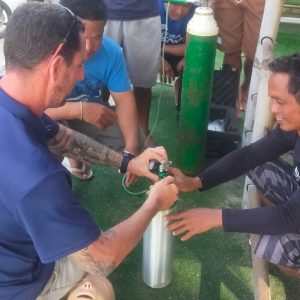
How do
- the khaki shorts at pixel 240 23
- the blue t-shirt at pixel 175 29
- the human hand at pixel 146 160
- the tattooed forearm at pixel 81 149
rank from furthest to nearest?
the blue t-shirt at pixel 175 29 → the khaki shorts at pixel 240 23 → the tattooed forearm at pixel 81 149 → the human hand at pixel 146 160

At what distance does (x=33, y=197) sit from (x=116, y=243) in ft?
1.30

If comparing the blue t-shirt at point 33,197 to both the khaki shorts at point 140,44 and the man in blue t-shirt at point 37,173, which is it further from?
the khaki shorts at point 140,44

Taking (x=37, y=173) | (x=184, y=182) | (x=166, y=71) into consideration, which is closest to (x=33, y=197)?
(x=37, y=173)

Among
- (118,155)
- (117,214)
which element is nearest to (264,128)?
(118,155)

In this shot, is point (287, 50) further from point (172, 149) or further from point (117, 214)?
point (117, 214)

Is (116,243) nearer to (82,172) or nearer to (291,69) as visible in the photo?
(291,69)

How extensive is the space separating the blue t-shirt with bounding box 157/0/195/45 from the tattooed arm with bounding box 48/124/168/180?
1.50m

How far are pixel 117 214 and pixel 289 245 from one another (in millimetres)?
1148

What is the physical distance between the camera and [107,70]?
2504mm

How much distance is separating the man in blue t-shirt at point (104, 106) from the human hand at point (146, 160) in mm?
286

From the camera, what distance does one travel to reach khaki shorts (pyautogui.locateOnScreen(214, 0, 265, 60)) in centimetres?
335

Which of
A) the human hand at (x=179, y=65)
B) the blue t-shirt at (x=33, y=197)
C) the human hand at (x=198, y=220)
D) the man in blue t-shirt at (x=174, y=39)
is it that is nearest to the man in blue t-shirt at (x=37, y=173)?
the blue t-shirt at (x=33, y=197)

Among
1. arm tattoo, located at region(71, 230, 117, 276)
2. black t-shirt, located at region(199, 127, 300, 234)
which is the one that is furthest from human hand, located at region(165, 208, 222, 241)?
arm tattoo, located at region(71, 230, 117, 276)

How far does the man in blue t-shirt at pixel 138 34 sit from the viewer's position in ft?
9.50
